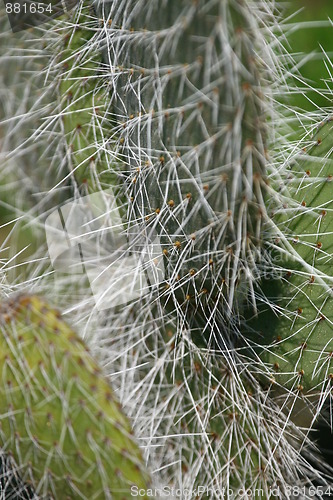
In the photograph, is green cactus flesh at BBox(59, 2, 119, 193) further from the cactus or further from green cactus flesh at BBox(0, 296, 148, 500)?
green cactus flesh at BBox(0, 296, 148, 500)

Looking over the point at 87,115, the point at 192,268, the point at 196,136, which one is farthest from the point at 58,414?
the point at 87,115

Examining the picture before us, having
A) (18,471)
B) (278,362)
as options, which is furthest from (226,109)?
(18,471)

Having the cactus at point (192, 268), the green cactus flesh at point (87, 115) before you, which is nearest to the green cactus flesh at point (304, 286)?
the cactus at point (192, 268)

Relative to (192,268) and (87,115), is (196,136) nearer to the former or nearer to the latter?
(192,268)

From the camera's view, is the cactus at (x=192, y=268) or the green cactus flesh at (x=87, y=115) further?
the green cactus flesh at (x=87, y=115)

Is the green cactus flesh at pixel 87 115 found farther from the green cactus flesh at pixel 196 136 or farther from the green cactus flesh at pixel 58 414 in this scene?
the green cactus flesh at pixel 58 414

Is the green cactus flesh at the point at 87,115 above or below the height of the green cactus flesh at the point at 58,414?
above
